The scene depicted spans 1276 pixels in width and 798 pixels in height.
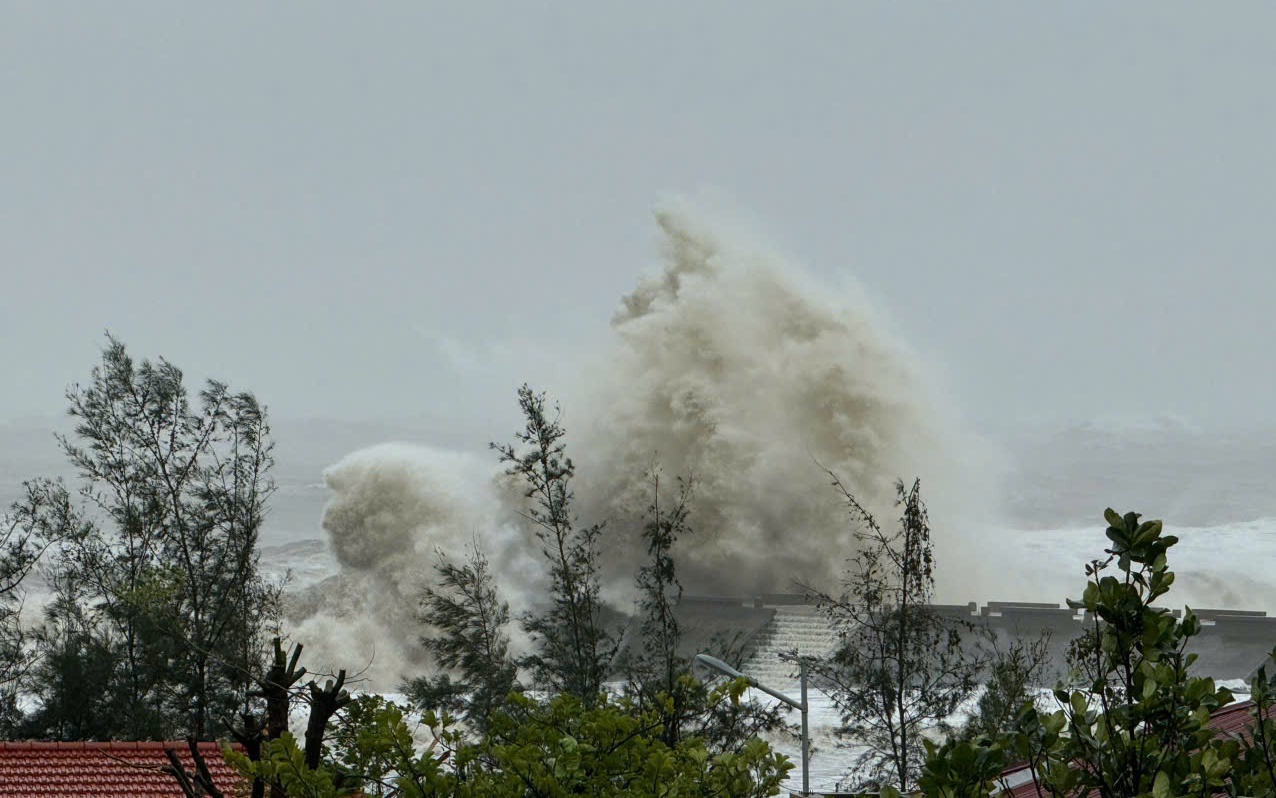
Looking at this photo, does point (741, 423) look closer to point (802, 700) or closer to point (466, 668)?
point (466, 668)

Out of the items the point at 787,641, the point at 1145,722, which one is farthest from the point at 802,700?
the point at 787,641

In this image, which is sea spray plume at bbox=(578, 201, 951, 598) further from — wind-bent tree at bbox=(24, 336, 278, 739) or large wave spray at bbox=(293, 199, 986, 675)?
wind-bent tree at bbox=(24, 336, 278, 739)

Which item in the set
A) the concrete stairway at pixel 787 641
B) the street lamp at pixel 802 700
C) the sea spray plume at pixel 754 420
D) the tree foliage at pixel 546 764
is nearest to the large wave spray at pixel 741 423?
the sea spray plume at pixel 754 420

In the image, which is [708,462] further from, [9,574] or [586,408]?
[9,574]

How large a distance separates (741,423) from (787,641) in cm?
770

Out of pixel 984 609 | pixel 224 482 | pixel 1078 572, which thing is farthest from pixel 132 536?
pixel 1078 572

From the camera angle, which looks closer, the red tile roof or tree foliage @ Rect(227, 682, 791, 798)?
tree foliage @ Rect(227, 682, 791, 798)

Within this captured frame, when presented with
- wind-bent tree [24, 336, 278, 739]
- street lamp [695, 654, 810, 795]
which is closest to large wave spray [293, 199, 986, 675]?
wind-bent tree [24, 336, 278, 739]

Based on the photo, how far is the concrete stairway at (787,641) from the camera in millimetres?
32156

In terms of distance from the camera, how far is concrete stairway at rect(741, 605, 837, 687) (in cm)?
3216

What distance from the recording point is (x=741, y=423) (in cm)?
4028

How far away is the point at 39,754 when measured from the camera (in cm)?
1308

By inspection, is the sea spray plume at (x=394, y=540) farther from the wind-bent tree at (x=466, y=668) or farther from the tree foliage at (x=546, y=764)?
the tree foliage at (x=546, y=764)

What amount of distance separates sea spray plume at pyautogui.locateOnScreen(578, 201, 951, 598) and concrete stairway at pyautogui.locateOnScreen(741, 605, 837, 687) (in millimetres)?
3977
